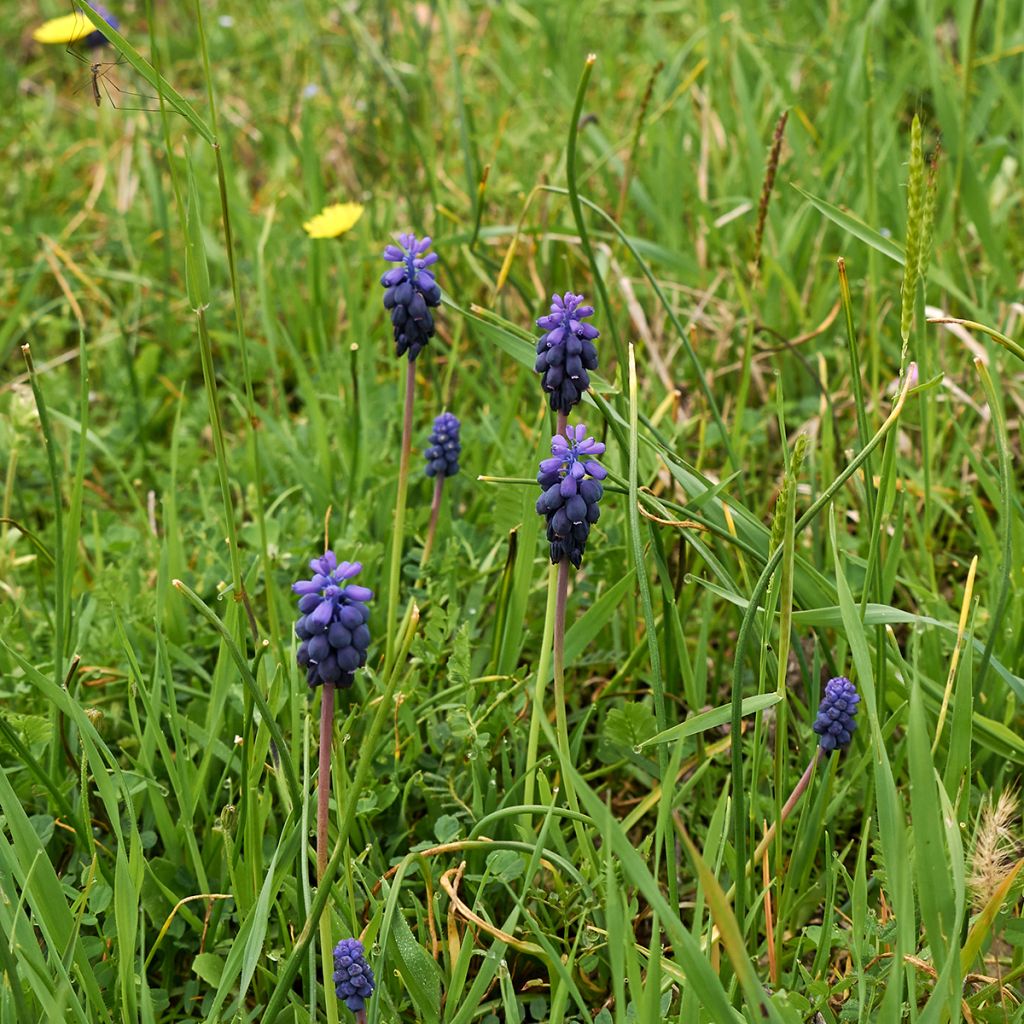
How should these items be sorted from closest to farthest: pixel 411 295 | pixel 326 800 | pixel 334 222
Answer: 1. pixel 326 800
2. pixel 411 295
3. pixel 334 222

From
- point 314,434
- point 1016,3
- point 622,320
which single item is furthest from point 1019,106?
point 314,434

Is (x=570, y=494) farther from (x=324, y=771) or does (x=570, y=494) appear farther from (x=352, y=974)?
(x=352, y=974)

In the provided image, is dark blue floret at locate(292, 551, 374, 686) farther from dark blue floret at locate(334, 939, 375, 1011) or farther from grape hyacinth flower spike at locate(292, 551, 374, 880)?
dark blue floret at locate(334, 939, 375, 1011)

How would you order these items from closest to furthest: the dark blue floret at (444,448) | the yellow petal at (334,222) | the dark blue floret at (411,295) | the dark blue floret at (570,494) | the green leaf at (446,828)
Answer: the dark blue floret at (570,494)
the green leaf at (446,828)
the dark blue floret at (411,295)
the dark blue floret at (444,448)
the yellow petal at (334,222)

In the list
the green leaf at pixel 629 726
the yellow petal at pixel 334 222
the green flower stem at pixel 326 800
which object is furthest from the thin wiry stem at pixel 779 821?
the yellow petal at pixel 334 222

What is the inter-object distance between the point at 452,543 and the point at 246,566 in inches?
18.8

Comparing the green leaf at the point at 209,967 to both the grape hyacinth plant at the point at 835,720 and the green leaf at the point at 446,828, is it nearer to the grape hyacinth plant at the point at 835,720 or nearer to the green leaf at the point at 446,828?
the green leaf at the point at 446,828

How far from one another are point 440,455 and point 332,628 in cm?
100

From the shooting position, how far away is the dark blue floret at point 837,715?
179 cm

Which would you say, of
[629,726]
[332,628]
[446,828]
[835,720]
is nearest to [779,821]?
[835,720]

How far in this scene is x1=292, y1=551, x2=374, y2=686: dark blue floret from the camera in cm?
146

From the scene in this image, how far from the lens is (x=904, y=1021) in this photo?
1.67 meters

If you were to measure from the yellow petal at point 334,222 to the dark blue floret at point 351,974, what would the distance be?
223 cm

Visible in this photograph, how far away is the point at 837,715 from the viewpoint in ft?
5.89
